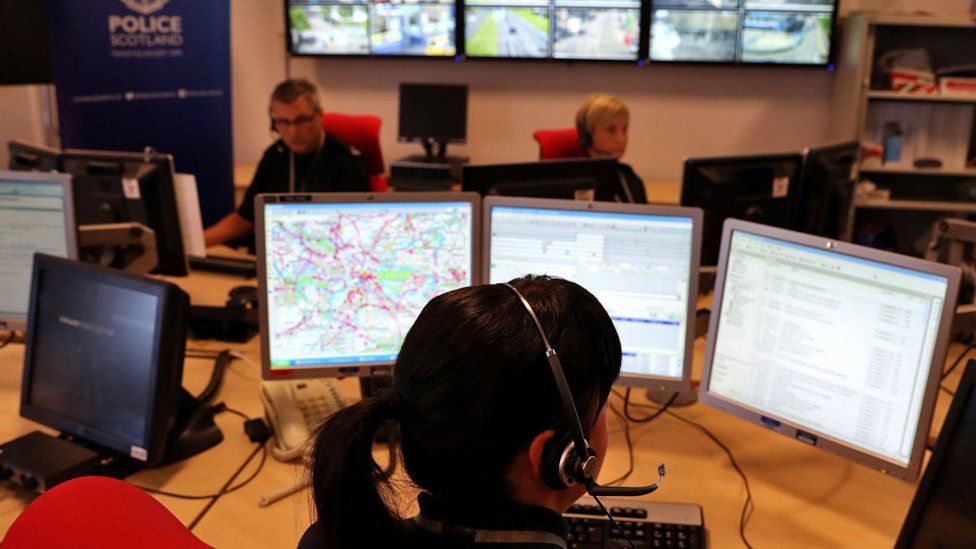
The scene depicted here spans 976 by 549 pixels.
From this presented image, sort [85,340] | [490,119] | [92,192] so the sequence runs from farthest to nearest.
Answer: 1. [490,119]
2. [92,192]
3. [85,340]

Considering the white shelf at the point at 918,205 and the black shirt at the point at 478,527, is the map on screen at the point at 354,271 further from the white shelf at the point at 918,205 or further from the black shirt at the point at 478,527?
the white shelf at the point at 918,205

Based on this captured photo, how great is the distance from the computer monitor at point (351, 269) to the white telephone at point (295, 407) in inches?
3.6

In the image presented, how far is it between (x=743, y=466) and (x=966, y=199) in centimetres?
361

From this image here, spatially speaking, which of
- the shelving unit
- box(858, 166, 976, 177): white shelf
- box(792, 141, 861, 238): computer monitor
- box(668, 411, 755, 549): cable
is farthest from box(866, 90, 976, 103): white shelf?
box(668, 411, 755, 549): cable

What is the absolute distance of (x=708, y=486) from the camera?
1.57 m

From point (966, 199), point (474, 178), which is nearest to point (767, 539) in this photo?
point (474, 178)

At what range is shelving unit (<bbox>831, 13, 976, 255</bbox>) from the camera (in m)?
4.25

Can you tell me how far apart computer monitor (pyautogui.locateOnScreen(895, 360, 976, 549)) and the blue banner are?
3.66 metres

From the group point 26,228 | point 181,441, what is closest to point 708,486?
point 181,441

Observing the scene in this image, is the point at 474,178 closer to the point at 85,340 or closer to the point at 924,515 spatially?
the point at 85,340

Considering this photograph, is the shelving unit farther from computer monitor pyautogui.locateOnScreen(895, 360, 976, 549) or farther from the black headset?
the black headset

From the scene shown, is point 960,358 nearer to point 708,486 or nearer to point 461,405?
point 708,486

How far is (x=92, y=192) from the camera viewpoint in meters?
2.40

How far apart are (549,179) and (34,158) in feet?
5.15
